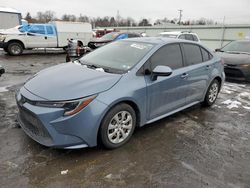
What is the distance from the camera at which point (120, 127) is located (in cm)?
325

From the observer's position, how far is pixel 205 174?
284 cm

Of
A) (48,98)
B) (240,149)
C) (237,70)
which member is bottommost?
(240,149)

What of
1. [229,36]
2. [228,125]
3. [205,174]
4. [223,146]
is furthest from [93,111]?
[229,36]

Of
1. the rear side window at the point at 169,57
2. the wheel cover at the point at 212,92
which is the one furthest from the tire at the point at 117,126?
the wheel cover at the point at 212,92

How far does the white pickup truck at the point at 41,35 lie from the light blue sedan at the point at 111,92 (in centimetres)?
1057

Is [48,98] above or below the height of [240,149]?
above

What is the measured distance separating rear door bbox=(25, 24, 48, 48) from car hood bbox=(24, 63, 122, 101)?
11130 mm

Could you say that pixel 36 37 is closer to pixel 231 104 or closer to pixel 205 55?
pixel 205 55

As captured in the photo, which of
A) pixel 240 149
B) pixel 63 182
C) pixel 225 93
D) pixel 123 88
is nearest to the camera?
pixel 63 182

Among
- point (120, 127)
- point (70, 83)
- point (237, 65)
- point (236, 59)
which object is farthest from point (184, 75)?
point (236, 59)

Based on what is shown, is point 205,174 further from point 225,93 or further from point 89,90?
point 225,93

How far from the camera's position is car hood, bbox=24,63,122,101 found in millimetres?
2837

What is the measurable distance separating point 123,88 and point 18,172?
1673mm

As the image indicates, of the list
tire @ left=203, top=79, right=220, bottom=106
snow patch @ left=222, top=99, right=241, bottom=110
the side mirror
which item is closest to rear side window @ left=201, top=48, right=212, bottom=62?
tire @ left=203, top=79, right=220, bottom=106
